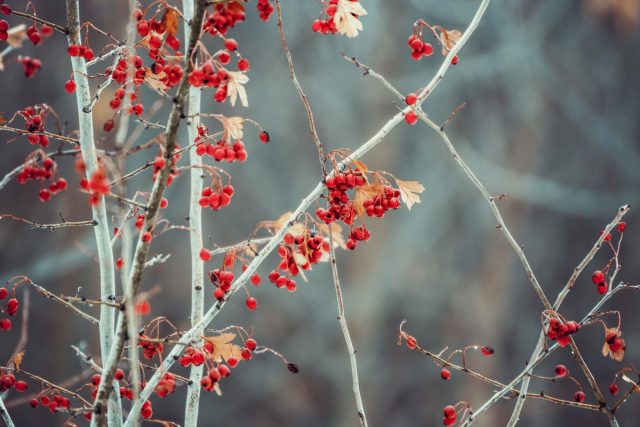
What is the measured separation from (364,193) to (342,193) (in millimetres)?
67

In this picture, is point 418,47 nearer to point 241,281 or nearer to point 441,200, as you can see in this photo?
point 241,281

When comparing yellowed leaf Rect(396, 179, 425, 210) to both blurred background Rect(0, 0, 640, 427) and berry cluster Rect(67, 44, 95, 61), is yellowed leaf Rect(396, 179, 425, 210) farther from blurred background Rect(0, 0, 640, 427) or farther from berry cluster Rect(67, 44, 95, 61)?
blurred background Rect(0, 0, 640, 427)

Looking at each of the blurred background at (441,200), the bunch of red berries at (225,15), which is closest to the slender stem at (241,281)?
the bunch of red berries at (225,15)

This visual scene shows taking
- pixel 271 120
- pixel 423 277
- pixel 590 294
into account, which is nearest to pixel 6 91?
pixel 271 120

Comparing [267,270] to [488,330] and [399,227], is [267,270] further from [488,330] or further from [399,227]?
[488,330]

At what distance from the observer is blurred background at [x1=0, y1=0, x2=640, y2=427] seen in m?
4.00

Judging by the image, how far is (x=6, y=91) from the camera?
3.31 m

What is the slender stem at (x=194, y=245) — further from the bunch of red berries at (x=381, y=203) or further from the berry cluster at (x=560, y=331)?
the berry cluster at (x=560, y=331)

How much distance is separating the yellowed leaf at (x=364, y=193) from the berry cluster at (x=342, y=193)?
18mm

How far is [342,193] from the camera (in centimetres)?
88

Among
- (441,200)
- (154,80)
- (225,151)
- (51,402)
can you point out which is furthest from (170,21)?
(441,200)

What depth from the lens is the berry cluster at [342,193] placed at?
865mm

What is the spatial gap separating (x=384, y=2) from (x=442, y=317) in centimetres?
217

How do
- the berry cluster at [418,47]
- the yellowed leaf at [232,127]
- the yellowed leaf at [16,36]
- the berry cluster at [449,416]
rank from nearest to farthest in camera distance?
the yellowed leaf at [16,36] < the yellowed leaf at [232,127] < the berry cluster at [449,416] < the berry cluster at [418,47]
